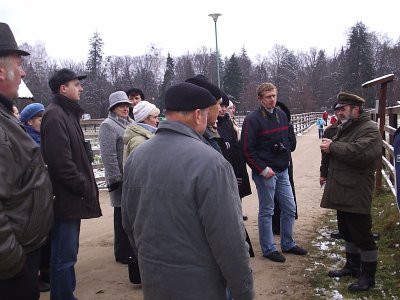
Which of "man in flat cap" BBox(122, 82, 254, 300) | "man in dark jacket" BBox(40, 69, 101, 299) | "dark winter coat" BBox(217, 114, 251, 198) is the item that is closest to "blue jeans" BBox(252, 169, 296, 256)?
"dark winter coat" BBox(217, 114, 251, 198)

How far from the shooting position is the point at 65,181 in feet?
11.9

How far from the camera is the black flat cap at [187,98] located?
2.36 meters

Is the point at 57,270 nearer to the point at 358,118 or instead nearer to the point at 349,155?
the point at 349,155

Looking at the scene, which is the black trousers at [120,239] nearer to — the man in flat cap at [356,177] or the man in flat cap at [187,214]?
the man in flat cap at [356,177]

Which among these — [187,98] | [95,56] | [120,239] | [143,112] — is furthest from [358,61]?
[187,98]

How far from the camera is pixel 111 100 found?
5.04 m

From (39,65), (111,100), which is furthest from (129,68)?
(111,100)

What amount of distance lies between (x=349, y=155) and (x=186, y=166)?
8.03 ft

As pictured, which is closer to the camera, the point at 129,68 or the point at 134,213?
the point at 134,213

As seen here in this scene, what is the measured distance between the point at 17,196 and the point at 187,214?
924mm

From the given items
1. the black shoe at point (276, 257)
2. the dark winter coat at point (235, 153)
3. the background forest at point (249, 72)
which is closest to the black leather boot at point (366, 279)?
the black shoe at point (276, 257)

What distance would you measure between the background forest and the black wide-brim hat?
161ft

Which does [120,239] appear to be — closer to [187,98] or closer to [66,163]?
[66,163]

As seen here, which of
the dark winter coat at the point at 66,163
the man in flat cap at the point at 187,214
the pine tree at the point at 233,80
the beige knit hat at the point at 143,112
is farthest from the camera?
the pine tree at the point at 233,80
